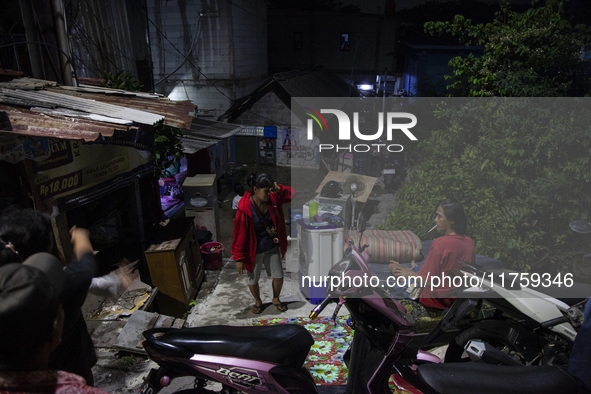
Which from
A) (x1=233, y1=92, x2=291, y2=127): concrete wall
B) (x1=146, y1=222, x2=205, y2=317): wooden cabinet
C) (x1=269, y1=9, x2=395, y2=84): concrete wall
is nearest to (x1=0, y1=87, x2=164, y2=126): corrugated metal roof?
(x1=146, y1=222, x2=205, y2=317): wooden cabinet

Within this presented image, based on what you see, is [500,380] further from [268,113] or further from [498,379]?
[268,113]

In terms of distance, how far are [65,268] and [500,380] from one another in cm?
300

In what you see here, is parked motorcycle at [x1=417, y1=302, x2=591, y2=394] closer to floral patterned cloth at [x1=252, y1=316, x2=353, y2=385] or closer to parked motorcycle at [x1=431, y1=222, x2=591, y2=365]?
parked motorcycle at [x1=431, y1=222, x2=591, y2=365]

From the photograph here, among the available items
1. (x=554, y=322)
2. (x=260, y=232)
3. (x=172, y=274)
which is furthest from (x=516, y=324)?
(x=172, y=274)

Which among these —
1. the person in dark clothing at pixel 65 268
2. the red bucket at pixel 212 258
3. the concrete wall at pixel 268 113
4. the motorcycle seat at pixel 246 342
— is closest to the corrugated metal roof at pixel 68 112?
the person in dark clothing at pixel 65 268

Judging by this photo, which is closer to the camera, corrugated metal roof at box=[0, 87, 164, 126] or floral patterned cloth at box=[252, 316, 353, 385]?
floral patterned cloth at box=[252, 316, 353, 385]

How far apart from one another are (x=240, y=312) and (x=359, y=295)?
9.87 ft

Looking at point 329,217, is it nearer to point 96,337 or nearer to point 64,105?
point 96,337

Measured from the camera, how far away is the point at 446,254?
3984 mm

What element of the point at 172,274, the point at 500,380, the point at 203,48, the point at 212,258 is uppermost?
the point at 203,48

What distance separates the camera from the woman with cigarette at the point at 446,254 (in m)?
3.98

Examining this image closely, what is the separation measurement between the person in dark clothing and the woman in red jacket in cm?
248

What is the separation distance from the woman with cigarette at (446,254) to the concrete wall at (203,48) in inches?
665

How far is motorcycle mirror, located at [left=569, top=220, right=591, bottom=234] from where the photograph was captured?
6.47 metres
